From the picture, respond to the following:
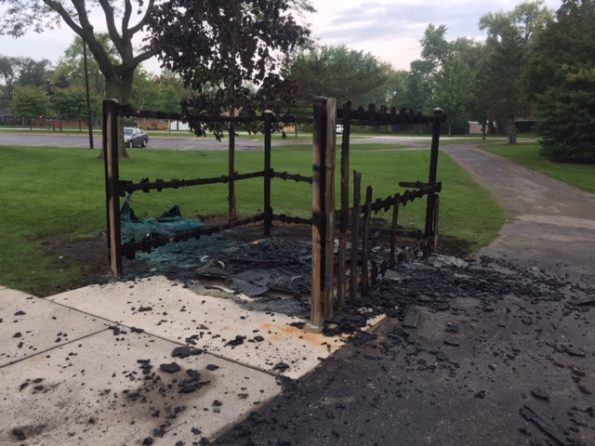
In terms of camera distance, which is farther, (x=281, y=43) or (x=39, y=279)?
(x=281, y=43)

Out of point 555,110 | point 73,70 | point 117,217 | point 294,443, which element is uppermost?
point 73,70

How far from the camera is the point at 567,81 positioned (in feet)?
82.2

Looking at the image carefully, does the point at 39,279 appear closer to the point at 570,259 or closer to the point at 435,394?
the point at 435,394

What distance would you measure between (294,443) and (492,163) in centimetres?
2489

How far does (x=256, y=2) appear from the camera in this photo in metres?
8.07

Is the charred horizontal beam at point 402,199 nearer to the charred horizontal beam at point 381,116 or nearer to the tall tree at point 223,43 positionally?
the charred horizontal beam at point 381,116

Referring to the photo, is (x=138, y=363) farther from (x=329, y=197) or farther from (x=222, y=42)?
(x=222, y=42)

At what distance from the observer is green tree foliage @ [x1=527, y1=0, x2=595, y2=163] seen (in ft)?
79.4

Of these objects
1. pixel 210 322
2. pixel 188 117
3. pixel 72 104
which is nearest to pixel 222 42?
pixel 188 117

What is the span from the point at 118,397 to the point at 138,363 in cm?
45

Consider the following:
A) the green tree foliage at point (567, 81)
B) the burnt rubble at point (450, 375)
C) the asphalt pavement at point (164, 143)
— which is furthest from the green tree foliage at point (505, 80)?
the burnt rubble at point (450, 375)

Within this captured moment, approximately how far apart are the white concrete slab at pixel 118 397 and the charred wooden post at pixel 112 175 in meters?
1.70

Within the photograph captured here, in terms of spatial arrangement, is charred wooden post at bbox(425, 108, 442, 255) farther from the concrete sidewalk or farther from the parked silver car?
the parked silver car

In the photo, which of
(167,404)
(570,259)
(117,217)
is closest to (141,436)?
(167,404)
